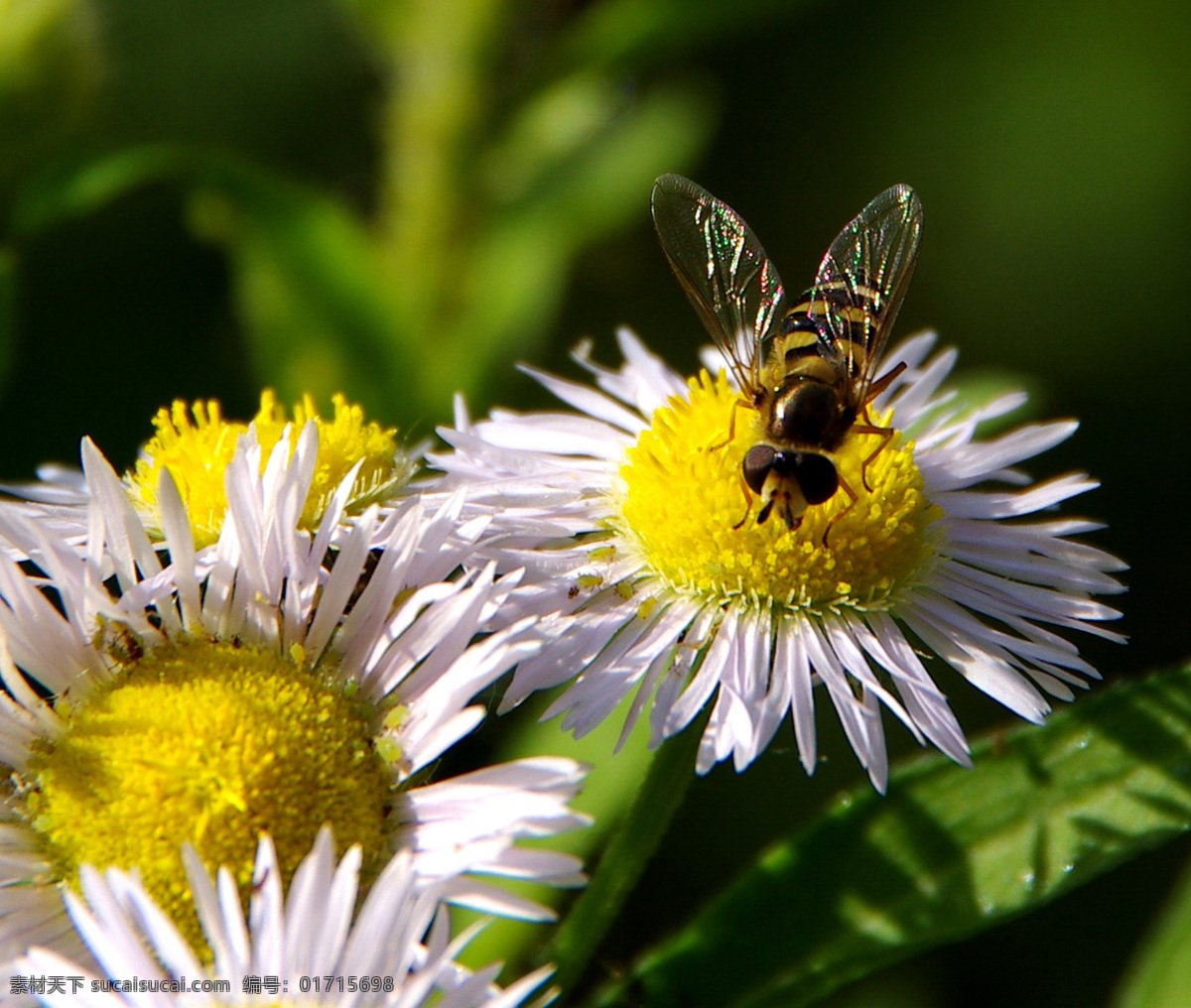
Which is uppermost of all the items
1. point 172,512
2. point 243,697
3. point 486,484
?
point 486,484

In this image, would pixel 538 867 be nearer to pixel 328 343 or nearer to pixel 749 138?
pixel 328 343

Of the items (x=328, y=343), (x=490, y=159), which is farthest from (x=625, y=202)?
(x=328, y=343)

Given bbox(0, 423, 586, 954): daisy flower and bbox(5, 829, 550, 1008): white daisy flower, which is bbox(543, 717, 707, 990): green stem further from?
bbox(5, 829, 550, 1008): white daisy flower

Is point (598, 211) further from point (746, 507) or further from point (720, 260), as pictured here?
point (746, 507)

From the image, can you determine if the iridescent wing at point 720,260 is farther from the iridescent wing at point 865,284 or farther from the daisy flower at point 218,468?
the daisy flower at point 218,468

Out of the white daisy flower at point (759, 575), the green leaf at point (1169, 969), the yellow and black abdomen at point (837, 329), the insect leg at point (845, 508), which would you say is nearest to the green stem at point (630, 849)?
the white daisy flower at point (759, 575)
